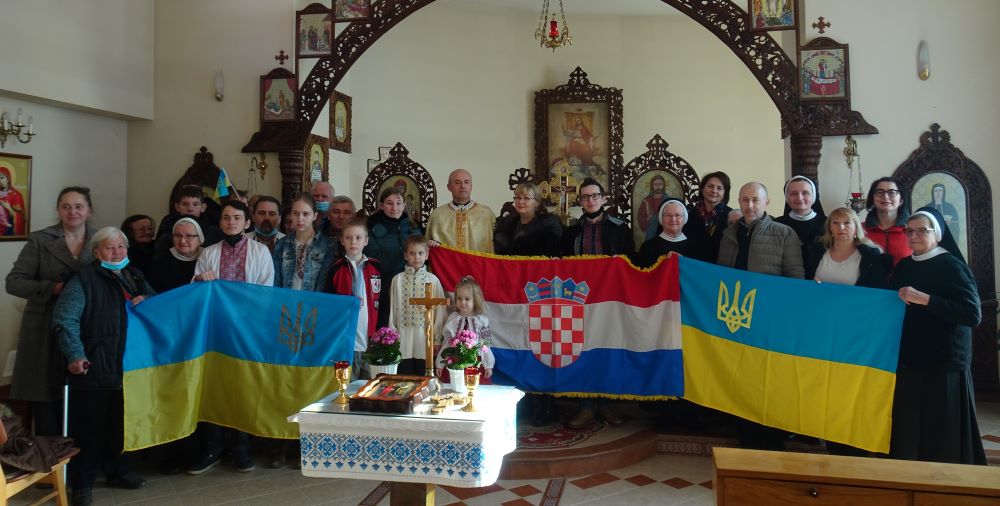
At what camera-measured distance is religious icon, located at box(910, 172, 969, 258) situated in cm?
584

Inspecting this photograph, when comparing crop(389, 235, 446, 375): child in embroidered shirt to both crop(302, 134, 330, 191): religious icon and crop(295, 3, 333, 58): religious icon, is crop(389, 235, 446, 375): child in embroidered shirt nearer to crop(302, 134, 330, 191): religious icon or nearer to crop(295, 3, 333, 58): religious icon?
crop(302, 134, 330, 191): religious icon

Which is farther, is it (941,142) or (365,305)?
(941,142)

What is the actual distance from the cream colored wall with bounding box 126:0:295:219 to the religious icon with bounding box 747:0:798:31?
4266 millimetres

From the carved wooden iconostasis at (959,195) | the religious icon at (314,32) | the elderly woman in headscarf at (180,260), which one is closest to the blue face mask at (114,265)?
the elderly woman in headscarf at (180,260)

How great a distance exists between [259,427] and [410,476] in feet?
6.16

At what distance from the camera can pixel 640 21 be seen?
986cm

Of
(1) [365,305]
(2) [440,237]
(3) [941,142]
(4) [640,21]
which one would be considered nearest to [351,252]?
(1) [365,305]

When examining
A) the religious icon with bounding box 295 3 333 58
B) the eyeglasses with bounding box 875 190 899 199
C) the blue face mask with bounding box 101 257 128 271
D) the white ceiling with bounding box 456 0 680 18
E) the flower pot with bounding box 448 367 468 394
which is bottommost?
the flower pot with bounding box 448 367 468 394

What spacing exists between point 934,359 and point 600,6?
23.6ft

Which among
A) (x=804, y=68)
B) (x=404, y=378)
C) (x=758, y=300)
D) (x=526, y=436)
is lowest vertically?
(x=526, y=436)

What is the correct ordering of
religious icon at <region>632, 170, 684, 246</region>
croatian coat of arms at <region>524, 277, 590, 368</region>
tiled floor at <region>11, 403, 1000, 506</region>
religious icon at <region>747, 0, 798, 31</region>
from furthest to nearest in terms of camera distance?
religious icon at <region>632, 170, 684, 246</region> → religious icon at <region>747, 0, 798, 31</region> → croatian coat of arms at <region>524, 277, 590, 368</region> → tiled floor at <region>11, 403, 1000, 506</region>

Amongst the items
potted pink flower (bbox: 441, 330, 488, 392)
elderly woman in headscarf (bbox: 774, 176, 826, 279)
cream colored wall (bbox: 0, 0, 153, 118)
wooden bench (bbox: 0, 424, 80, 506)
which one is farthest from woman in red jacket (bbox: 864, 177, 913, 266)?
cream colored wall (bbox: 0, 0, 153, 118)

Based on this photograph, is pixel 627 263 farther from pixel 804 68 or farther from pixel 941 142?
pixel 941 142

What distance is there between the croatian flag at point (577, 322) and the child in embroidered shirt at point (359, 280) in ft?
1.98
